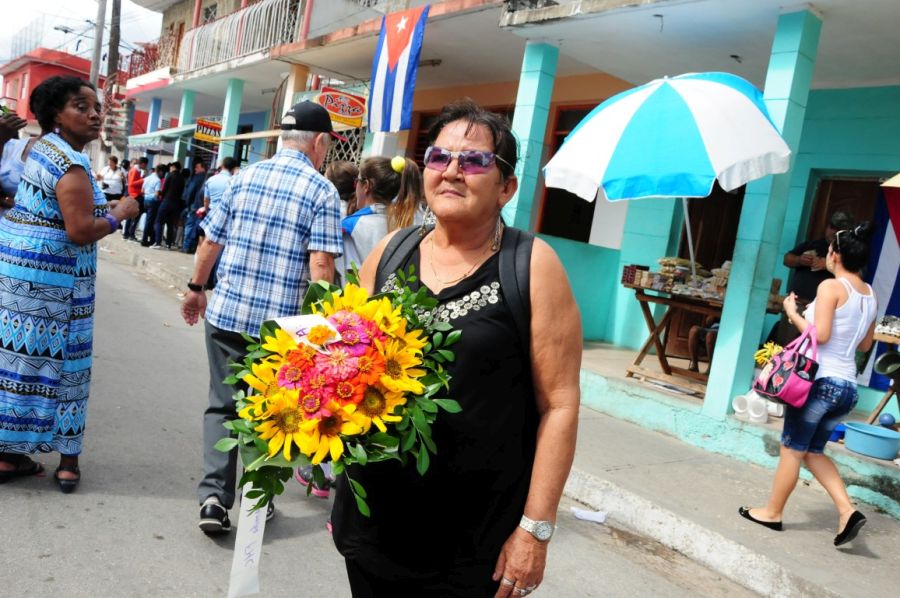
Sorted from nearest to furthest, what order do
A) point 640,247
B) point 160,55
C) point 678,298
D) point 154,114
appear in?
1. point 678,298
2. point 640,247
3. point 160,55
4. point 154,114

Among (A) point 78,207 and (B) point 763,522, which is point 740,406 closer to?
(B) point 763,522

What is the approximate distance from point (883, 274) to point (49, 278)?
24.2 ft

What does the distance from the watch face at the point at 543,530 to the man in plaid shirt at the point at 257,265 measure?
6.35 ft

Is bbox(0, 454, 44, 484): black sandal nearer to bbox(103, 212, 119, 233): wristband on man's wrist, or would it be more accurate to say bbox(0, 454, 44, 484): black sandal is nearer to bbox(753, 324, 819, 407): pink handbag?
bbox(103, 212, 119, 233): wristband on man's wrist

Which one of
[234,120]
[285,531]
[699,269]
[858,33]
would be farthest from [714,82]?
[234,120]

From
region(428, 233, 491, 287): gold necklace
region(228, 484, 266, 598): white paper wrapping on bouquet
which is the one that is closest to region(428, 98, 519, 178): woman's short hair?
region(428, 233, 491, 287): gold necklace

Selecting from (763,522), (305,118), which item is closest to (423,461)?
(305,118)

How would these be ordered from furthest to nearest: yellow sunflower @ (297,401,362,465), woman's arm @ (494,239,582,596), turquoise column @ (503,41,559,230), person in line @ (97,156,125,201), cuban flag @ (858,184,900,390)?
person in line @ (97,156,125,201), turquoise column @ (503,41,559,230), cuban flag @ (858,184,900,390), woman's arm @ (494,239,582,596), yellow sunflower @ (297,401,362,465)

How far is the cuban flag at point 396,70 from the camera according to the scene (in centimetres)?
899

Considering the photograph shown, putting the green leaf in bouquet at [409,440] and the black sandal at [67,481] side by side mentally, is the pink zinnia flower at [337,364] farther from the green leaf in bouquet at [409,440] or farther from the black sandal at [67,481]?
the black sandal at [67,481]

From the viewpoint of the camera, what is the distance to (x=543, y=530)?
1.84 meters

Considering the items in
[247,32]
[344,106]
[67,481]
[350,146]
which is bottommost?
[67,481]

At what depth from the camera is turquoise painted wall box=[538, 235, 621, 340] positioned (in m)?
9.41

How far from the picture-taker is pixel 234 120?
56.2 feet
